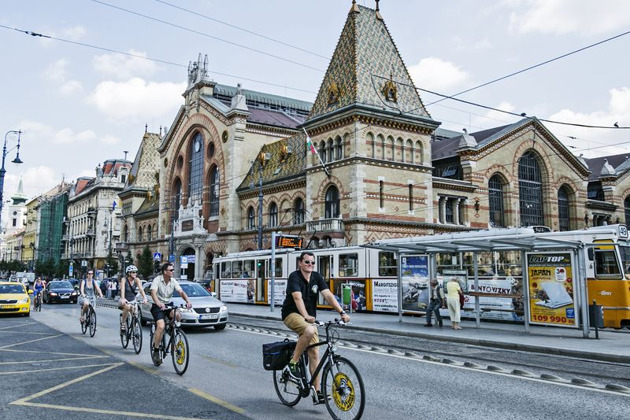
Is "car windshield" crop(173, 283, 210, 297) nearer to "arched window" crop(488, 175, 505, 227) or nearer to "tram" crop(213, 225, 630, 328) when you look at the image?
"tram" crop(213, 225, 630, 328)

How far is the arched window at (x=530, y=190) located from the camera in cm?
4384

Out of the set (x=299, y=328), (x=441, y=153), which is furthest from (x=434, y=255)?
(x=441, y=153)

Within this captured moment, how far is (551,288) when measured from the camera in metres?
16.2

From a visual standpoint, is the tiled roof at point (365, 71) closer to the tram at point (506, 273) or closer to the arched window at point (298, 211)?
the arched window at point (298, 211)

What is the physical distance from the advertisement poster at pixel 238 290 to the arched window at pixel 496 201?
20.3 metres

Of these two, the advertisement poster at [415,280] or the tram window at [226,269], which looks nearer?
the advertisement poster at [415,280]

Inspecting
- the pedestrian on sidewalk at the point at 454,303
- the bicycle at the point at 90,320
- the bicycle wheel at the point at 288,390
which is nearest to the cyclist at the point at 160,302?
the bicycle wheel at the point at 288,390

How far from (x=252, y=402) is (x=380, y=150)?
28.4m

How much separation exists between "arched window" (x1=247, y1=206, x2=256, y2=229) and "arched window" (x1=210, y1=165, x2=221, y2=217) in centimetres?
455

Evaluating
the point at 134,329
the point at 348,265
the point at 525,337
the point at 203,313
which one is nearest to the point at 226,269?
the point at 348,265

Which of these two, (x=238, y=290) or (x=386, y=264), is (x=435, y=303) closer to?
(x=386, y=264)

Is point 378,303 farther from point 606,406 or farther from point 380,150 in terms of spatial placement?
point 606,406

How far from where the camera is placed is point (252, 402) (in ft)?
22.4

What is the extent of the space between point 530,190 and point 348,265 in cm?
2530
